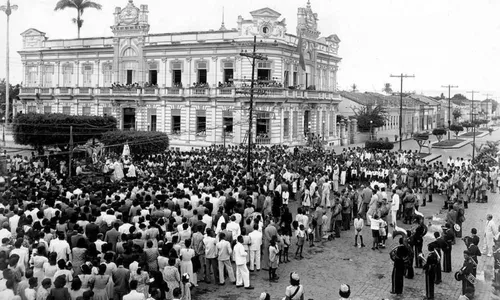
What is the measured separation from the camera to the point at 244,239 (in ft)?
48.9

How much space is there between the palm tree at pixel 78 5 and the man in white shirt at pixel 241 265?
178 feet

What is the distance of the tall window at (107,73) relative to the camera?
178 feet

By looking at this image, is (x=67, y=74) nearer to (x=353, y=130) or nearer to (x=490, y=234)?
(x=353, y=130)

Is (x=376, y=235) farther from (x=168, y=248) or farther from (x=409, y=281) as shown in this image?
(x=168, y=248)

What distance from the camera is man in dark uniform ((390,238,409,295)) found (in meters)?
13.9

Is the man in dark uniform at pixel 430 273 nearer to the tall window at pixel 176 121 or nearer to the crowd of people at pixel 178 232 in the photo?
the crowd of people at pixel 178 232


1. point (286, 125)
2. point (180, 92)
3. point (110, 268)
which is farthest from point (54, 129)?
point (110, 268)

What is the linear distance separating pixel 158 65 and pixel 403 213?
3428 cm

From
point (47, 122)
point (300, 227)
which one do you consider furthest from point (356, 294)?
point (47, 122)

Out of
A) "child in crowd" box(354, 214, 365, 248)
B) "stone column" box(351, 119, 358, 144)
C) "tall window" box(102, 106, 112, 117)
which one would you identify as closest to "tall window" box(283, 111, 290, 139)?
"stone column" box(351, 119, 358, 144)

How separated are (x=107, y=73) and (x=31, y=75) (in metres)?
11.2

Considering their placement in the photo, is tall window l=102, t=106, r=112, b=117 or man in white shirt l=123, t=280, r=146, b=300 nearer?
man in white shirt l=123, t=280, r=146, b=300

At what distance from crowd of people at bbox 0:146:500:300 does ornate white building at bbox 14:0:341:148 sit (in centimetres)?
1961

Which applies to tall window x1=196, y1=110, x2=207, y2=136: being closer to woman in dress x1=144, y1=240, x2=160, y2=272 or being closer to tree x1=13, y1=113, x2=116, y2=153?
tree x1=13, y1=113, x2=116, y2=153
